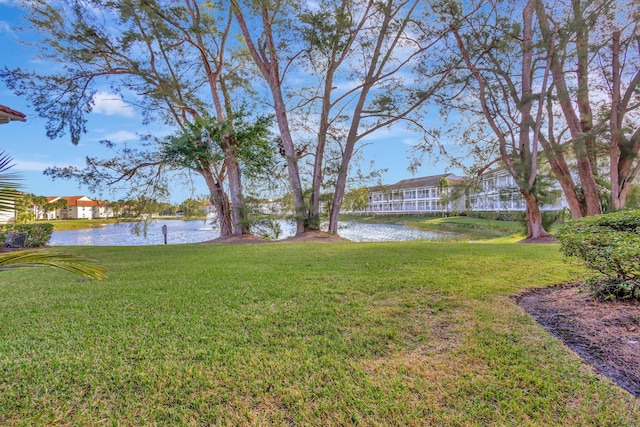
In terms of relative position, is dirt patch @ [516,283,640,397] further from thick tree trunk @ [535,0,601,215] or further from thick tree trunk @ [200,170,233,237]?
thick tree trunk @ [200,170,233,237]

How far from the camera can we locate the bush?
2643 mm

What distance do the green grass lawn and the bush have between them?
811 millimetres

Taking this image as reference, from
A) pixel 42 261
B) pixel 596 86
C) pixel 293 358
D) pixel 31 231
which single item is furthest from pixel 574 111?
pixel 31 231

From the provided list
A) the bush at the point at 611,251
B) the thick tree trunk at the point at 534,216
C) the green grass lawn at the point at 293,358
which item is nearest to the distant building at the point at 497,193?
the thick tree trunk at the point at 534,216

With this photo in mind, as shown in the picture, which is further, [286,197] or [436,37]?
[286,197]

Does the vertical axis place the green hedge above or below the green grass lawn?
above

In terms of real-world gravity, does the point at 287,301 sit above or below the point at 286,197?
below

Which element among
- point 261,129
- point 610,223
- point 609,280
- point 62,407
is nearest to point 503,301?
point 609,280

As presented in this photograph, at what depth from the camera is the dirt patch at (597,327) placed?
6.82 feet

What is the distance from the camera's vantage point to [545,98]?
29.8 feet

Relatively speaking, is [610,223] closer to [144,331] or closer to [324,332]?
[324,332]

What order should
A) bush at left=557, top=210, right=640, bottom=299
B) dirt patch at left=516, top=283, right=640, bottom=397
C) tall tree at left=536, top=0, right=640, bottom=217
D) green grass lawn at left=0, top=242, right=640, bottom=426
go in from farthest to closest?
tall tree at left=536, top=0, right=640, bottom=217, bush at left=557, top=210, right=640, bottom=299, dirt patch at left=516, top=283, right=640, bottom=397, green grass lawn at left=0, top=242, right=640, bottom=426

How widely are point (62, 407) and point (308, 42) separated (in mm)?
11637

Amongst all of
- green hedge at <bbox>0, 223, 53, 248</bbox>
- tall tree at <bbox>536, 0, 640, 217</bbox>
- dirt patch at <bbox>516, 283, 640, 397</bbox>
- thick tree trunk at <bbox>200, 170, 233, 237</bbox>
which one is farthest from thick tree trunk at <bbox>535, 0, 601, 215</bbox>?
green hedge at <bbox>0, 223, 53, 248</bbox>
